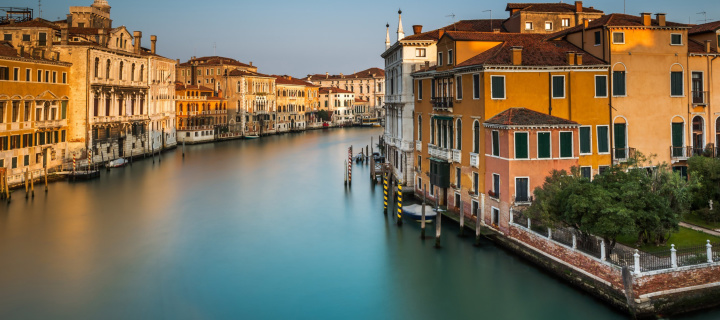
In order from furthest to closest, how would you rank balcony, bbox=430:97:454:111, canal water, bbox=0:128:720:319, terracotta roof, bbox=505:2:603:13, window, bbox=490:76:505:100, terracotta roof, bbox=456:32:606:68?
1. terracotta roof, bbox=505:2:603:13
2. balcony, bbox=430:97:454:111
3. terracotta roof, bbox=456:32:606:68
4. window, bbox=490:76:505:100
5. canal water, bbox=0:128:720:319

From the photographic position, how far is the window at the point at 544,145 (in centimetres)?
1109

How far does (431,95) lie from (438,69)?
1021 mm

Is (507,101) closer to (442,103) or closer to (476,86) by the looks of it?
(476,86)

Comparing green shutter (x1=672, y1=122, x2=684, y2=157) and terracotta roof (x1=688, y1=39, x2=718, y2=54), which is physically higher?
terracotta roof (x1=688, y1=39, x2=718, y2=54)

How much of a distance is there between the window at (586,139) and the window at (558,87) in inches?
38.1

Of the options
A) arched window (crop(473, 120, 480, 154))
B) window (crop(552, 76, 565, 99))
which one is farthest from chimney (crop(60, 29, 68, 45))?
window (crop(552, 76, 565, 99))

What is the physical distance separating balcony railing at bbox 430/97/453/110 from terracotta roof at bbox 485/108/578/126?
2025 mm

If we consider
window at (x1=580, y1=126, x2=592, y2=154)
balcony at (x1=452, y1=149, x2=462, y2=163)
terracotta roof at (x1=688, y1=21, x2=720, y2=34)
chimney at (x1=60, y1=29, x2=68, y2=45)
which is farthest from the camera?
chimney at (x1=60, y1=29, x2=68, y2=45)

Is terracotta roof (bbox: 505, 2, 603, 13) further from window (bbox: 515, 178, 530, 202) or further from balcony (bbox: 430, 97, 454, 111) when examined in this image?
window (bbox: 515, 178, 530, 202)

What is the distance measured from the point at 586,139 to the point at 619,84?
1.52 metres

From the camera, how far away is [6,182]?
1684 centimetres

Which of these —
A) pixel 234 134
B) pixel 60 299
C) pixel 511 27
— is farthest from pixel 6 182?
pixel 234 134

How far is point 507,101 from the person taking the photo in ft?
39.4

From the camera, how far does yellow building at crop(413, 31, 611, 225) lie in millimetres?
11773
